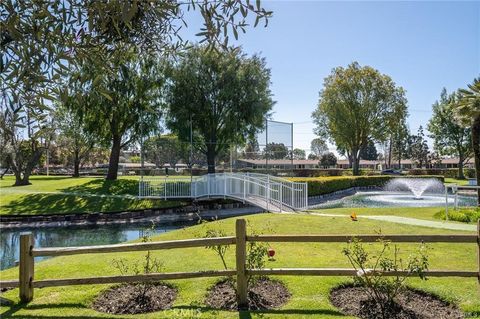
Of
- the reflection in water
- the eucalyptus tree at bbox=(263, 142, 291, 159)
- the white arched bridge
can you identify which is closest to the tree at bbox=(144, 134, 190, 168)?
the white arched bridge

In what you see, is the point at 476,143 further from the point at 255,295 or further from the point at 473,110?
the point at 255,295

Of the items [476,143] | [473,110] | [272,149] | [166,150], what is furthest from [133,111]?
[476,143]

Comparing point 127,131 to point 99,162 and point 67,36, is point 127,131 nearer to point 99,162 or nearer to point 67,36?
point 67,36

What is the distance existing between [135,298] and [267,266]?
220 centimetres

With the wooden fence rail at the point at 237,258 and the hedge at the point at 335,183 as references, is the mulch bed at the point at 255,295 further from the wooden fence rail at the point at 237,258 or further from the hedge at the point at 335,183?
the hedge at the point at 335,183

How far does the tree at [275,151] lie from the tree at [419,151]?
5750 cm

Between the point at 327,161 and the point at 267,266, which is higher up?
the point at 327,161

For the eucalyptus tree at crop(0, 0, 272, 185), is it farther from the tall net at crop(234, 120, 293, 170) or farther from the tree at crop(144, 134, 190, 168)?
the tree at crop(144, 134, 190, 168)

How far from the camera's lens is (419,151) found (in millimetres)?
73438

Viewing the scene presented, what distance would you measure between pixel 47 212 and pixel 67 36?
19.3 metres

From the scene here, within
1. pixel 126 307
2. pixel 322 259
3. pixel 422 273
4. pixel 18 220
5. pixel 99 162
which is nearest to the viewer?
pixel 422 273

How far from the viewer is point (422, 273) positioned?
479 cm

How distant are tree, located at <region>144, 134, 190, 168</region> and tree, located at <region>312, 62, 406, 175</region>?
22255mm

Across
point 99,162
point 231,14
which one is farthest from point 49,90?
point 99,162
